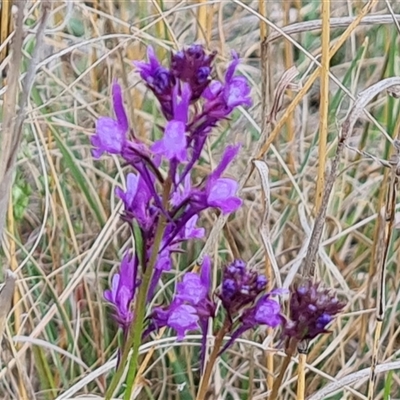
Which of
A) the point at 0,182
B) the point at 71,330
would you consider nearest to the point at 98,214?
the point at 71,330

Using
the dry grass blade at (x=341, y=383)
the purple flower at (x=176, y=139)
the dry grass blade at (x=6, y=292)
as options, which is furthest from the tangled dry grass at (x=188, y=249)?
the purple flower at (x=176, y=139)

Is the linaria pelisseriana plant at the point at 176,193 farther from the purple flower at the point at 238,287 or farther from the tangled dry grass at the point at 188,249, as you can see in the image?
the tangled dry grass at the point at 188,249

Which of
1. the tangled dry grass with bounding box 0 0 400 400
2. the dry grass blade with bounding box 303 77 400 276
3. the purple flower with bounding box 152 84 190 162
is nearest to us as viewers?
the purple flower with bounding box 152 84 190 162

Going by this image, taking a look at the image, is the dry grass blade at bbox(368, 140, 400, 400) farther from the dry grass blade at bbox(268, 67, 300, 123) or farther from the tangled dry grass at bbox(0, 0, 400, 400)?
the tangled dry grass at bbox(0, 0, 400, 400)

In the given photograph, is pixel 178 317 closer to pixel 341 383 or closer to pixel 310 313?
pixel 310 313

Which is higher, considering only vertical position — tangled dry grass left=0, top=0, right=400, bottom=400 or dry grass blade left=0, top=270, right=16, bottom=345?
dry grass blade left=0, top=270, right=16, bottom=345

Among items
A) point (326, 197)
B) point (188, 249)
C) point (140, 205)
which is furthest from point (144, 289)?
point (188, 249)

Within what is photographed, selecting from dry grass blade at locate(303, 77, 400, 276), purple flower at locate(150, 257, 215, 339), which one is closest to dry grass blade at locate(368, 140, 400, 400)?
dry grass blade at locate(303, 77, 400, 276)

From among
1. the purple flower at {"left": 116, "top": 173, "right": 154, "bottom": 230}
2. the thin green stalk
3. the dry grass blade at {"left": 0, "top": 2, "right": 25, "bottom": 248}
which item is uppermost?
the dry grass blade at {"left": 0, "top": 2, "right": 25, "bottom": 248}
